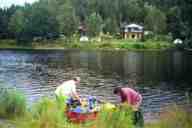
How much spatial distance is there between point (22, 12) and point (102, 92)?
97216 mm

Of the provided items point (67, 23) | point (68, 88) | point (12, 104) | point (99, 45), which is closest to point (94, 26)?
point (67, 23)

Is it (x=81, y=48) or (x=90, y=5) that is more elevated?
(x=90, y=5)

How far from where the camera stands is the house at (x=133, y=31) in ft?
422

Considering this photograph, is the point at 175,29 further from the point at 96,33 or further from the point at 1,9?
the point at 1,9

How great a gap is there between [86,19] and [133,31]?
46.0ft

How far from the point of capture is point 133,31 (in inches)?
5054

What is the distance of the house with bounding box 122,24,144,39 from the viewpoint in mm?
128750

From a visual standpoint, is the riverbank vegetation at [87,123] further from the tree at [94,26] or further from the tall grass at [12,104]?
the tree at [94,26]

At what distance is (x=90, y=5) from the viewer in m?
146

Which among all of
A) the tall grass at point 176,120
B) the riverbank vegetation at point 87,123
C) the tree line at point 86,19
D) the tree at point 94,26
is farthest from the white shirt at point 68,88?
the tree at point 94,26

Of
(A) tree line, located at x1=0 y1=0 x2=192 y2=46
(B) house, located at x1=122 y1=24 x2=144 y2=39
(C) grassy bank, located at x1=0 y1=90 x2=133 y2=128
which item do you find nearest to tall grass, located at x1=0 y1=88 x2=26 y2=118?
(C) grassy bank, located at x1=0 y1=90 x2=133 y2=128

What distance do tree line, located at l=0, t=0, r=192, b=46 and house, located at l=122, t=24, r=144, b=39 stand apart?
7.51ft

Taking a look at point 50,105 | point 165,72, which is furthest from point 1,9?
point 50,105

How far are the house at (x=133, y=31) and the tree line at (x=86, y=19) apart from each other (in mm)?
2290
